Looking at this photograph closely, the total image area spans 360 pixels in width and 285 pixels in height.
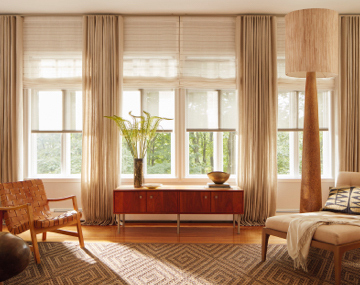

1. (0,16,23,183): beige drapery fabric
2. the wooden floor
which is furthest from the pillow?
(0,16,23,183): beige drapery fabric

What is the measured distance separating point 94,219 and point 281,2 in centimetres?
418

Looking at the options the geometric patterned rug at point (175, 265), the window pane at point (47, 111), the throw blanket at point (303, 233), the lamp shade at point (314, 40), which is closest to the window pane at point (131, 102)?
the window pane at point (47, 111)

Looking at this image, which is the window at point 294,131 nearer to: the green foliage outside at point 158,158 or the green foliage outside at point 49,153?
the green foliage outside at point 158,158

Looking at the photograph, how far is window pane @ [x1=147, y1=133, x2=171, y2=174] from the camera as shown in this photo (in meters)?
4.86

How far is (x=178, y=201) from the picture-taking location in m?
4.17

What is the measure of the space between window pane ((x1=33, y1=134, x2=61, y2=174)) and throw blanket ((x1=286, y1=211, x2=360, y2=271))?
3.67 meters

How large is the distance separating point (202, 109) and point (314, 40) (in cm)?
191

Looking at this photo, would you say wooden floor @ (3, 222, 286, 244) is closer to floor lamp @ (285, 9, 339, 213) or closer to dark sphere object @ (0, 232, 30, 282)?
floor lamp @ (285, 9, 339, 213)

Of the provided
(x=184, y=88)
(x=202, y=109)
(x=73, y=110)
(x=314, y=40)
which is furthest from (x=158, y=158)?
(x=314, y=40)

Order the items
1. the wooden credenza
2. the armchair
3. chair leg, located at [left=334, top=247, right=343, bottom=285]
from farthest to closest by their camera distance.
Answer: the wooden credenza
the armchair
chair leg, located at [left=334, top=247, right=343, bottom=285]

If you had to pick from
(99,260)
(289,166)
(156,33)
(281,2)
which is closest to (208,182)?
(289,166)

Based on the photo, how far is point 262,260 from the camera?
3.13 m

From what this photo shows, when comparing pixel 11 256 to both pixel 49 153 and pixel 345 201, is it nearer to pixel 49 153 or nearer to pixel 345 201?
pixel 49 153

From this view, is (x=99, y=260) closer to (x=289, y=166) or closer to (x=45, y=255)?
(x=45, y=255)
